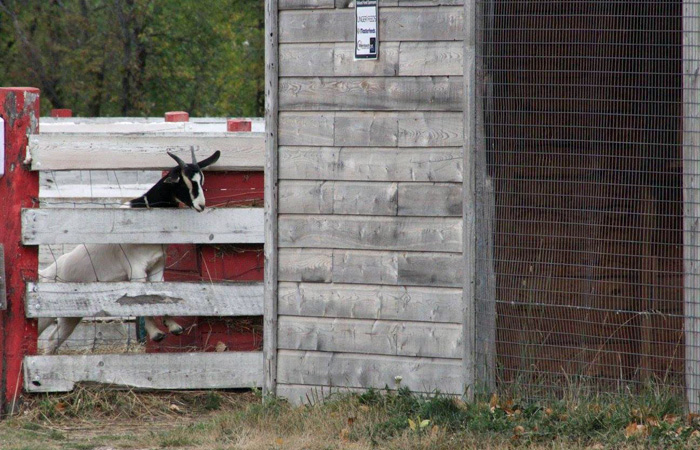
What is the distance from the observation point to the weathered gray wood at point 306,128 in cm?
645

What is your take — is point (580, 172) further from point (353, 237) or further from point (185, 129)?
point (185, 129)

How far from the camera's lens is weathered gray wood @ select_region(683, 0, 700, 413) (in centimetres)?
571

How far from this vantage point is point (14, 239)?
6.77m

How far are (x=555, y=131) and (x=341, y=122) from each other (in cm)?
146

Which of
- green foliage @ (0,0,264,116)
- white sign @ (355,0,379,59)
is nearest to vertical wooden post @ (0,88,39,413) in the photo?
white sign @ (355,0,379,59)

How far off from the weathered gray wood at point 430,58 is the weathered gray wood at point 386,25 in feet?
0.14

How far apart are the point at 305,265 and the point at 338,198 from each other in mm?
506

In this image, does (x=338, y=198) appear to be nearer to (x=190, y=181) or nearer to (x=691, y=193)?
(x=190, y=181)

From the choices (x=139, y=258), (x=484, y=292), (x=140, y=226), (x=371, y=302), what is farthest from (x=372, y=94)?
(x=139, y=258)

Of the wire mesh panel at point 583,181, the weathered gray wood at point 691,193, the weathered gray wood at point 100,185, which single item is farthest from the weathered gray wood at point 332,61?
the weathered gray wood at point 100,185

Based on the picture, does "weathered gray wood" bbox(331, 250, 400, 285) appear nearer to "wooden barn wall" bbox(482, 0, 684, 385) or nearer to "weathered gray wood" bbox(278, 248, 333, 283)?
"weathered gray wood" bbox(278, 248, 333, 283)

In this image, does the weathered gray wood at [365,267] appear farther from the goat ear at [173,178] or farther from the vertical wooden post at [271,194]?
the goat ear at [173,178]

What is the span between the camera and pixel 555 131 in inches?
260

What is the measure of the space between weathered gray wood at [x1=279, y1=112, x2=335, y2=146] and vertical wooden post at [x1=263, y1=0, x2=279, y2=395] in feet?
0.22
